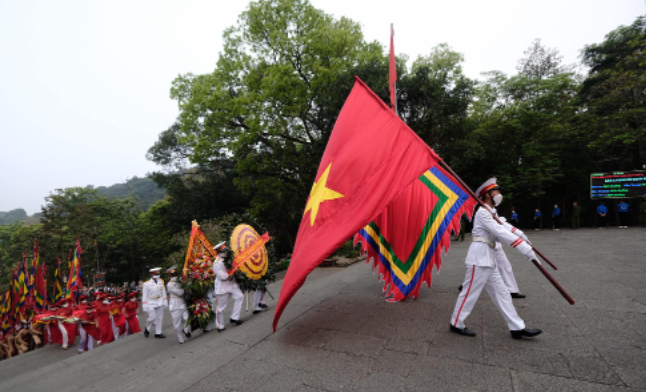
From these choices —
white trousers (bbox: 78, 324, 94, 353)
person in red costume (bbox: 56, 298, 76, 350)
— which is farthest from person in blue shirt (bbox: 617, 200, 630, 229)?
person in red costume (bbox: 56, 298, 76, 350)

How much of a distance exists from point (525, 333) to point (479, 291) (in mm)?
638

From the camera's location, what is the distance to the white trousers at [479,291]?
144 inches

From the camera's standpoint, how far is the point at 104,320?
8.51m

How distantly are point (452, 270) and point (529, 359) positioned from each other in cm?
482

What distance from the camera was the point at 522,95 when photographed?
1973 cm

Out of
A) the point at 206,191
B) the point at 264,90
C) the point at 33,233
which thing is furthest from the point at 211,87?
the point at 33,233

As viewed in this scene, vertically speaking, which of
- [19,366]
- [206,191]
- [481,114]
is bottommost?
[19,366]

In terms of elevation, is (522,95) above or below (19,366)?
above

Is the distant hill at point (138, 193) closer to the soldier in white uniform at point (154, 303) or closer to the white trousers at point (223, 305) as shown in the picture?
the soldier in white uniform at point (154, 303)

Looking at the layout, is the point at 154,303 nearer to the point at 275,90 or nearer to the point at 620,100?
the point at 275,90

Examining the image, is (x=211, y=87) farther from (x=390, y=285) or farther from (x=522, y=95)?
(x=522, y=95)

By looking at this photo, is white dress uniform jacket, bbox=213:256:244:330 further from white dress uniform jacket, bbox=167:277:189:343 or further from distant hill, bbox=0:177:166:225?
distant hill, bbox=0:177:166:225

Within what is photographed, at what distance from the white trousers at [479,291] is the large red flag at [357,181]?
59.8 inches

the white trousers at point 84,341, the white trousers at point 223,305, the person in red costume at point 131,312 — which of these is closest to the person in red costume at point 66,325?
the white trousers at point 84,341
